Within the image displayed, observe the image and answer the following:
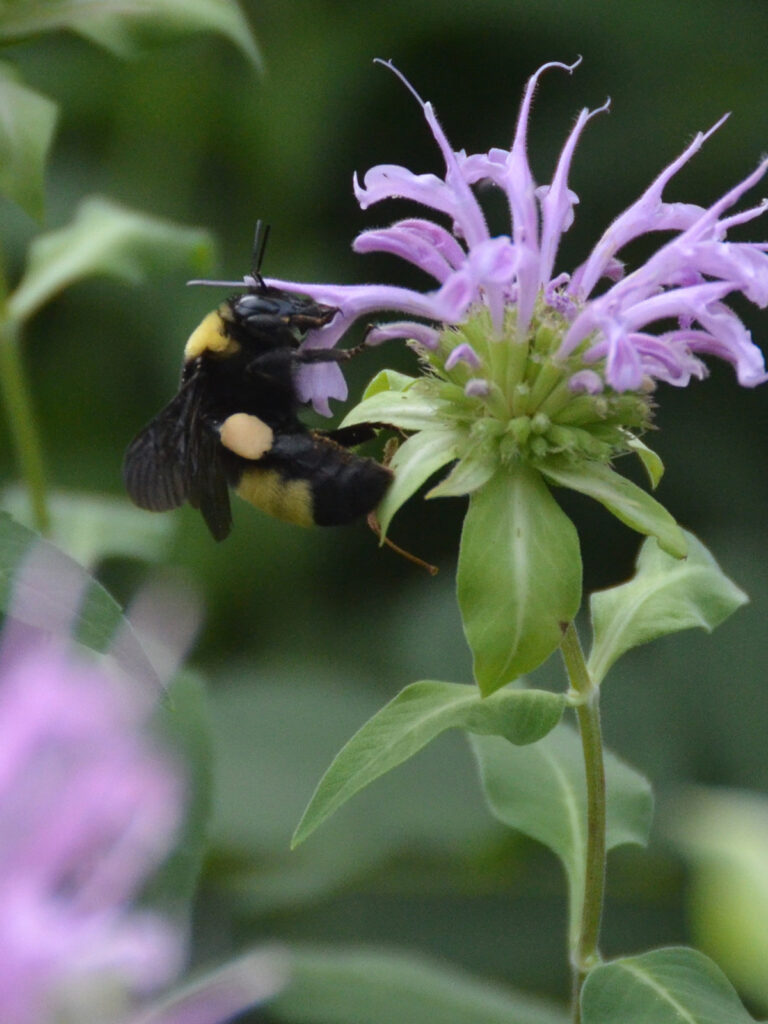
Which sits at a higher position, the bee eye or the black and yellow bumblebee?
the bee eye

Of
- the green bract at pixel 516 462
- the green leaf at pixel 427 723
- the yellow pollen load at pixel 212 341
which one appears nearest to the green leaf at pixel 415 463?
the green bract at pixel 516 462

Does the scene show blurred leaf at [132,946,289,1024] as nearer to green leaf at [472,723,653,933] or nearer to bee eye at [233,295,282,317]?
green leaf at [472,723,653,933]

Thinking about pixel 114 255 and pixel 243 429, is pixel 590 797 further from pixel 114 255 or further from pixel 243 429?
pixel 114 255

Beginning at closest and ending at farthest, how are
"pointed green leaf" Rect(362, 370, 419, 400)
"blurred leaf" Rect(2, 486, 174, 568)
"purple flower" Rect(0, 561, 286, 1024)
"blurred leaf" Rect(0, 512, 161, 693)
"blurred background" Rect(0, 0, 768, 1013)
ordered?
1. "purple flower" Rect(0, 561, 286, 1024)
2. "blurred leaf" Rect(0, 512, 161, 693)
3. "pointed green leaf" Rect(362, 370, 419, 400)
4. "blurred leaf" Rect(2, 486, 174, 568)
5. "blurred background" Rect(0, 0, 768, 1013)

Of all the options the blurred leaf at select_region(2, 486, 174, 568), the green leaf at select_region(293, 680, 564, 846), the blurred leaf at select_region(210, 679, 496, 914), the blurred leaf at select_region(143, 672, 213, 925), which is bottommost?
the blurred leaf at select_region(210, 679, 496, 914)

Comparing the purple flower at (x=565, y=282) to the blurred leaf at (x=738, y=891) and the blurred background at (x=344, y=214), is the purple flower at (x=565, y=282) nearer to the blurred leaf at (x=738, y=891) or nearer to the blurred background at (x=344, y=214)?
the blurred leaf at (x=738, y=891)

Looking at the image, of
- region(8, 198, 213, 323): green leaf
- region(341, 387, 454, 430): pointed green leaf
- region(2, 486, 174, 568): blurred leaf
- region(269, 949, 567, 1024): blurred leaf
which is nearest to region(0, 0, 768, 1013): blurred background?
region(2, 486, 174, 568): blurred leaf
